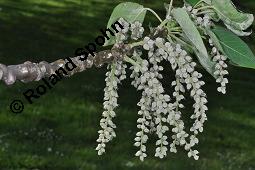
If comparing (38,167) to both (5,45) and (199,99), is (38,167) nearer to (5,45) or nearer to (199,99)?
(5,45)

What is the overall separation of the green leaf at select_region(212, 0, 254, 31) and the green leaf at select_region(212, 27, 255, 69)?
2.9 inches

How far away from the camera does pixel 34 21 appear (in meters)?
17.3

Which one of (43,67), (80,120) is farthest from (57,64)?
(80,120)

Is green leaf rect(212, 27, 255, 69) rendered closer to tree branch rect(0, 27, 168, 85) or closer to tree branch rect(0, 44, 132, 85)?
tree branch rect(0, 27, 168, 85)

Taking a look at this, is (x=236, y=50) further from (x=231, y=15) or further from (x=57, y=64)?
(x=57, y=64)

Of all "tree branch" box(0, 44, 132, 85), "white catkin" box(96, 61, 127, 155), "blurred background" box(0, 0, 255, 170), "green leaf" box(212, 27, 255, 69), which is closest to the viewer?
"tree branch" box(0, 44, 132, 85)

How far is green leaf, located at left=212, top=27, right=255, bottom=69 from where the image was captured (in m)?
2.26

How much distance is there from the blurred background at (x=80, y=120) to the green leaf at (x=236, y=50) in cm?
781

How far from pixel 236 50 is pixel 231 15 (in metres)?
0.20

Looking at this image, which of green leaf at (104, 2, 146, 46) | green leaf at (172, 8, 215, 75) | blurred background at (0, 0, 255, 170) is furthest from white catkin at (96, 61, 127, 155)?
blurred background at (0, 0, 255, 170)

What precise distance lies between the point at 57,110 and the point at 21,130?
1216mm

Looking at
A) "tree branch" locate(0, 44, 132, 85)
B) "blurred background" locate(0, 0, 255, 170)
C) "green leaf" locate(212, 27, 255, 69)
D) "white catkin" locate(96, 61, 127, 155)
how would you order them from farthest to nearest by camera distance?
"blurred background" locate(0, 0, 255, 170), "white catkin" locate(96, 61, 127, 155), "green leaf" locate(212, 27, 255, 69), "tree branch" locate(0, 44, 132, 85)

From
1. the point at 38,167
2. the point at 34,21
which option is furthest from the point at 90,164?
the point at 34,21

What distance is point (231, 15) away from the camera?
93.9 inches
